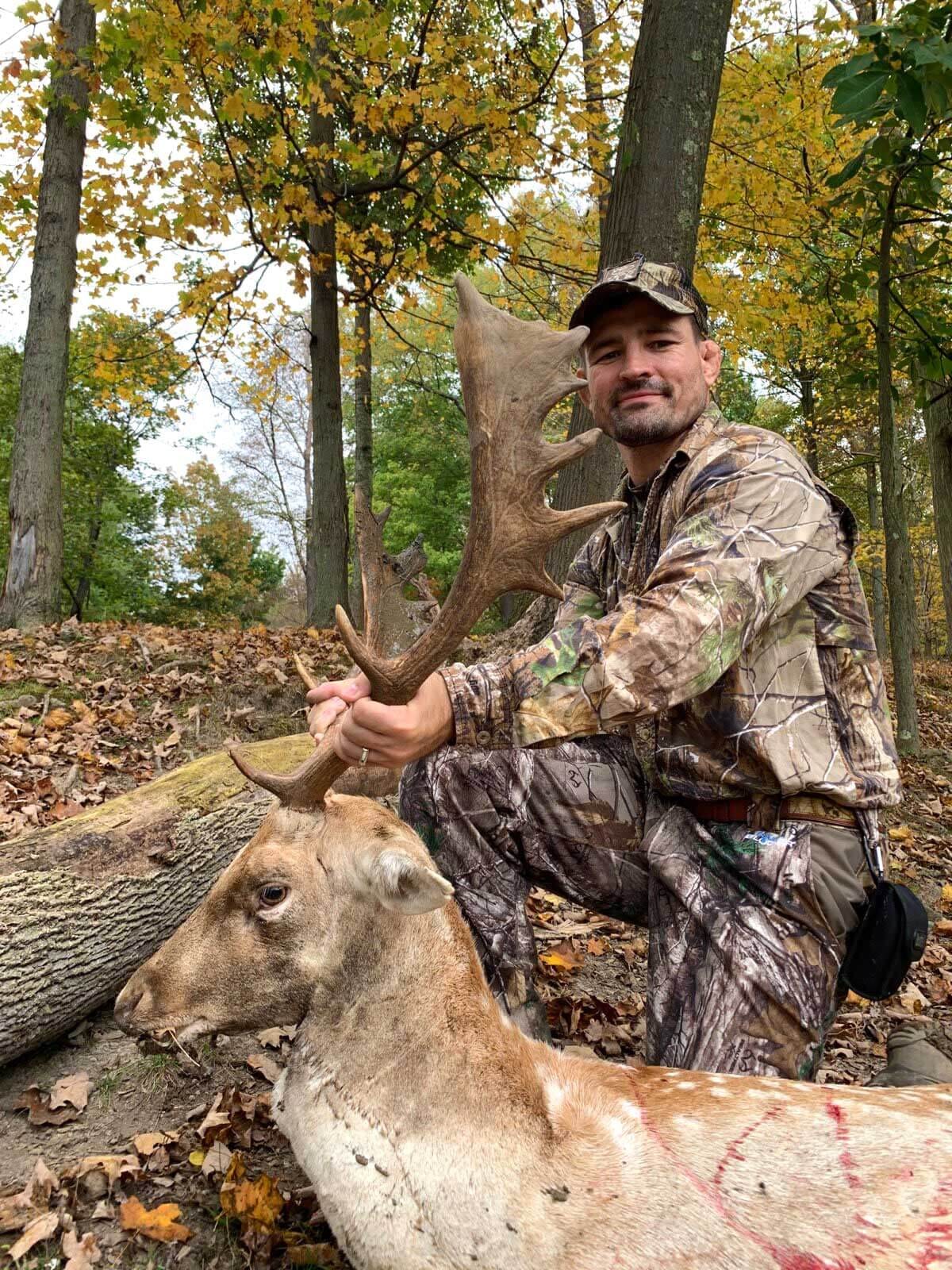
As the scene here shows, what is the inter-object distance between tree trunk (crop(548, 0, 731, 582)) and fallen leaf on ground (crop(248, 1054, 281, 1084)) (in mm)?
5058

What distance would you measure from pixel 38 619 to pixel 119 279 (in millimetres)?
5083

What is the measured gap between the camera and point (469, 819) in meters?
3.46

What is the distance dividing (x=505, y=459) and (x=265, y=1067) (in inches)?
105

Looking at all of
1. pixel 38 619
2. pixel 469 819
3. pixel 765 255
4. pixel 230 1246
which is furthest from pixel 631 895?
pixel 765 255

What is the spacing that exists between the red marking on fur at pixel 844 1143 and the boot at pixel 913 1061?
1226mm

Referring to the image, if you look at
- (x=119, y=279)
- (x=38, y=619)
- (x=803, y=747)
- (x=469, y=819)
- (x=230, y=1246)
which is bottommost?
(x=230, y=1246)

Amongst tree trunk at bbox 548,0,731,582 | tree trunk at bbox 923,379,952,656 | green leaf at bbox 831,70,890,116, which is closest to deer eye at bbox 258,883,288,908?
green leaf at bbox 831,70,890,116

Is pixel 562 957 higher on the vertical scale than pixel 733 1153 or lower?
lower

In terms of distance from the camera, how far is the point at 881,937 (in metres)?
2.85

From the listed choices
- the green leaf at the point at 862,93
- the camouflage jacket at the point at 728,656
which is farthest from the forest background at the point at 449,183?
the camouflage jacket at the point at 728,656

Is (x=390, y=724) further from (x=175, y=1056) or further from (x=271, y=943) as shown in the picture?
(x=175, y=1056)

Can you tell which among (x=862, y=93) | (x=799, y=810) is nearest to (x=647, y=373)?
(x=799, y=810)

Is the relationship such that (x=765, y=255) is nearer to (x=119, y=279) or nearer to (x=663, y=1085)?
(x=119, y=279)

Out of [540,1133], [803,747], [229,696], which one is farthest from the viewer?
[229,696]
